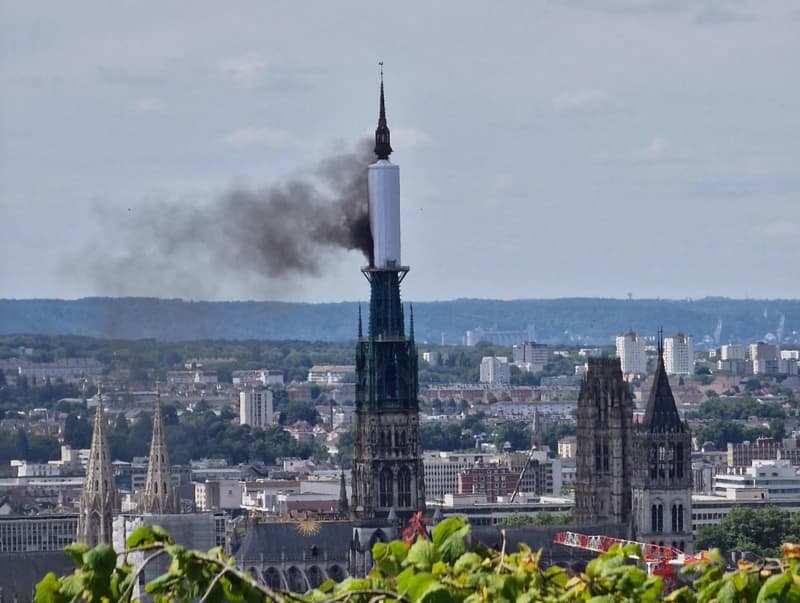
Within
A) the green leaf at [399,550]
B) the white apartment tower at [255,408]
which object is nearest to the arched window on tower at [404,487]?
the green leaf at [399,550]

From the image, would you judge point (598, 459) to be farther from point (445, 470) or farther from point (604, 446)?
point (445, 470)

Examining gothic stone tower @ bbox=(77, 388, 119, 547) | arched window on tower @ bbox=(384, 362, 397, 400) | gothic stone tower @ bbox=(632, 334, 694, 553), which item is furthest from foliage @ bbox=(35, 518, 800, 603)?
gothic stone tower @ bbox=(632, 334, 694, 553)

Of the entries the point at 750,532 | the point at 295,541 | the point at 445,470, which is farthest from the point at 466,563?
the point at 445,470

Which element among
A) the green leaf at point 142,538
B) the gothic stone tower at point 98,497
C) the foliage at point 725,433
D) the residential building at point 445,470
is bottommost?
the green leaf at point 142,538

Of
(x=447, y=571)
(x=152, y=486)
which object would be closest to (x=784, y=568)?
(x=447, y=571)

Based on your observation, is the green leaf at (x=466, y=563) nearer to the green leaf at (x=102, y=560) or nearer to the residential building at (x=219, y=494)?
the green leaf at (x=102, y=560)
